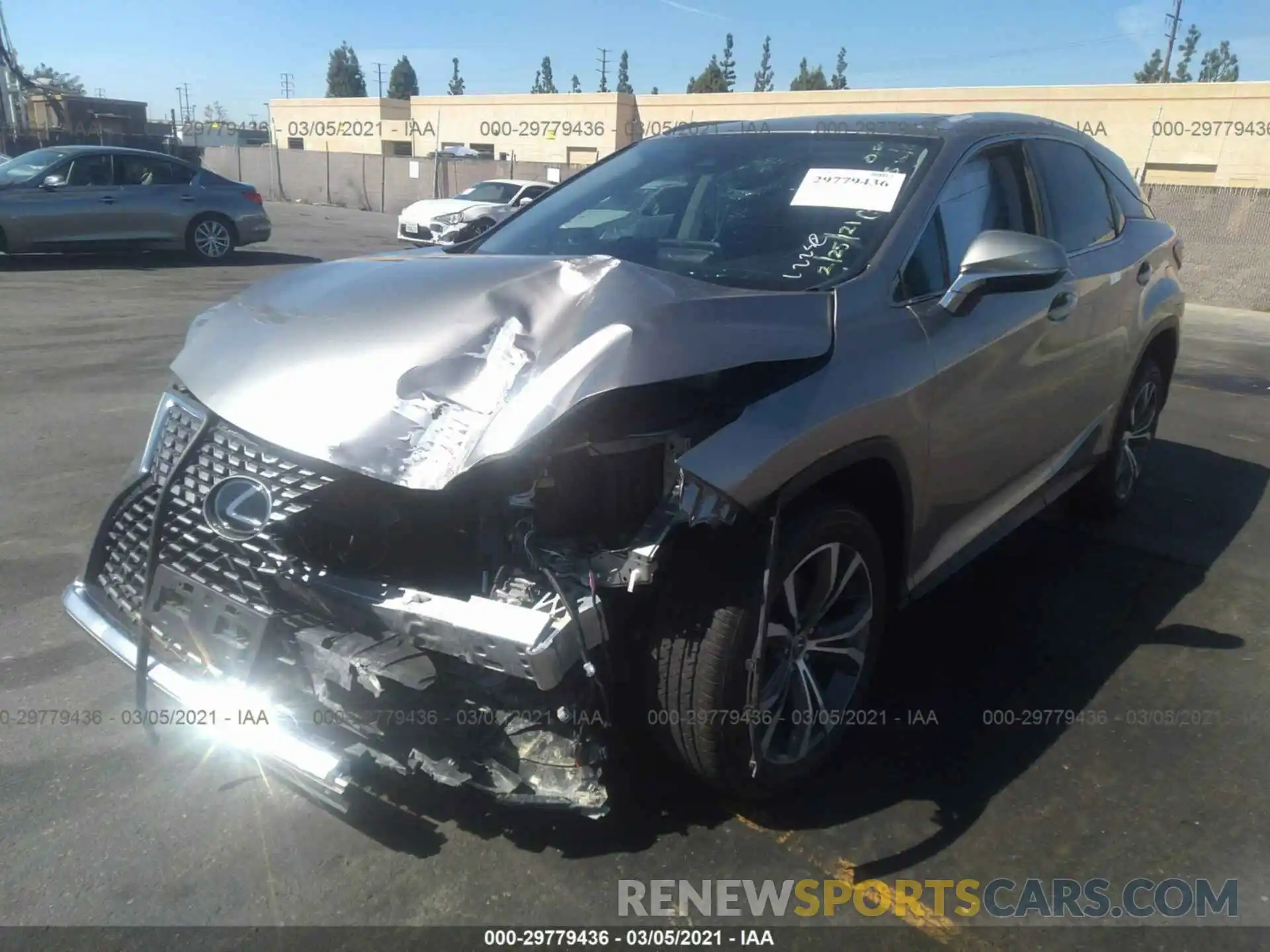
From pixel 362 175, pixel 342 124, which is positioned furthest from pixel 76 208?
pixel 342 124

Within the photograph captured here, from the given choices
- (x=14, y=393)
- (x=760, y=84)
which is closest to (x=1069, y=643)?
(x=14, y=393)

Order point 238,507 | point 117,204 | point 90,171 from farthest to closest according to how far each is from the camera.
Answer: point 117,204 < point 90,171 < point 238,507

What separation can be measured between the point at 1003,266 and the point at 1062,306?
101 cm

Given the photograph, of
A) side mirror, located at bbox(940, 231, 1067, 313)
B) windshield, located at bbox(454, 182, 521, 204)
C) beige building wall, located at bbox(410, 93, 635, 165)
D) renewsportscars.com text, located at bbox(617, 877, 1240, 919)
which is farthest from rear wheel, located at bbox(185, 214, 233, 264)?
beige building wall, located at bbox(410, 93, 635, 165)

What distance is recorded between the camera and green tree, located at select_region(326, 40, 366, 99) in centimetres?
Answer: 12525

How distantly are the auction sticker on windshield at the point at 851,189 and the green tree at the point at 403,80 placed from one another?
133 metres

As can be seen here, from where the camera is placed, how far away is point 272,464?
7.91ft

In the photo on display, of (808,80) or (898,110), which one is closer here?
(898,110)

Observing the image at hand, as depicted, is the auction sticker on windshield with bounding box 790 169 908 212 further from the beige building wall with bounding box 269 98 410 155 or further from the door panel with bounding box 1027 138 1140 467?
the beige building wall with bounding box 269 98 410 155

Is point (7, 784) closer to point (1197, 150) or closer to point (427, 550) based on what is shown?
point (427, 550)

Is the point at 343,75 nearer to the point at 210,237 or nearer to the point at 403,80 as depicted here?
the point at 403,80

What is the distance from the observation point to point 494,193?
21422 mm

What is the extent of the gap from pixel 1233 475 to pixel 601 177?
465 cm

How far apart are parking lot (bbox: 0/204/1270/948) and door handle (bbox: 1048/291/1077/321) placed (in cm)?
125
